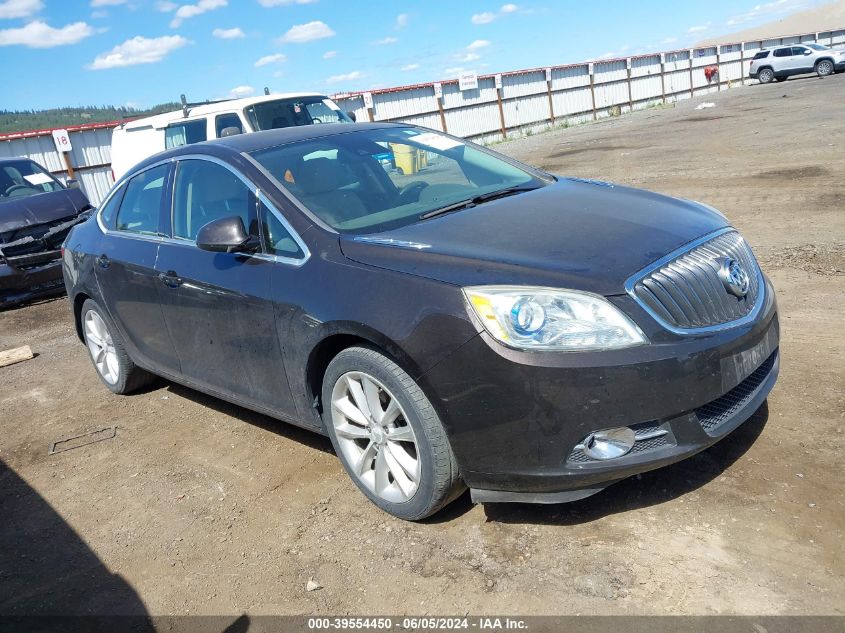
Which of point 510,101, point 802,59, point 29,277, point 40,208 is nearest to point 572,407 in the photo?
point 29,277

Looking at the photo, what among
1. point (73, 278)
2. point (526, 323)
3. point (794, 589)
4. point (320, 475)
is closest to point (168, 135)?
point (73, 278)

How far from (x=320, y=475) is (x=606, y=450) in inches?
65.9

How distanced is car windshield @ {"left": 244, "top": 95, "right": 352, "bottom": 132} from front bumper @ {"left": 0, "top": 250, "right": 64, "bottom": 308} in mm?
3484

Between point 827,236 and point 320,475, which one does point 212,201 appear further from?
point 827,236

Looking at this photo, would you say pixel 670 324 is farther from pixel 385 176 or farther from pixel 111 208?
pixel 111 208

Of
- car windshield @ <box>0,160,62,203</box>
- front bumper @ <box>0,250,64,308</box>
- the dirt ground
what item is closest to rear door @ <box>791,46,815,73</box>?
car windshield @ <box>0,160,62,203</box>

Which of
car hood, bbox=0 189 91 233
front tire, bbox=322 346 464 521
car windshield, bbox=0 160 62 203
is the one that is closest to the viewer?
front tire, bbox=322 346 464 521

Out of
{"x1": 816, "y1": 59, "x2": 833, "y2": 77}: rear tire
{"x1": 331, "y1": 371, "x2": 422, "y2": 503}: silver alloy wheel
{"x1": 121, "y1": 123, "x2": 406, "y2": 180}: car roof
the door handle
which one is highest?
{"x1": 121, "y1": 123, "x2": 406, "y2": 180}: car roof

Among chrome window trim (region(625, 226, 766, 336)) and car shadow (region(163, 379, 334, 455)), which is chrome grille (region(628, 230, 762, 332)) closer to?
chrome window trim (region(625, 226, 766, 336))

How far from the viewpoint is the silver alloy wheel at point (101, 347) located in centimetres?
553

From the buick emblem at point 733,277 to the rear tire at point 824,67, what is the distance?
43724mm

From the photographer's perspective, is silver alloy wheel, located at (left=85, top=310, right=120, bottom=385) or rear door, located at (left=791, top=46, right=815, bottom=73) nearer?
silver alloy wheel, located at (left=85, top=310, right=120, bottom=385)

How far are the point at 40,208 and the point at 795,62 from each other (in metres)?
42.0

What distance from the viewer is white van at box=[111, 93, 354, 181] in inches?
444
